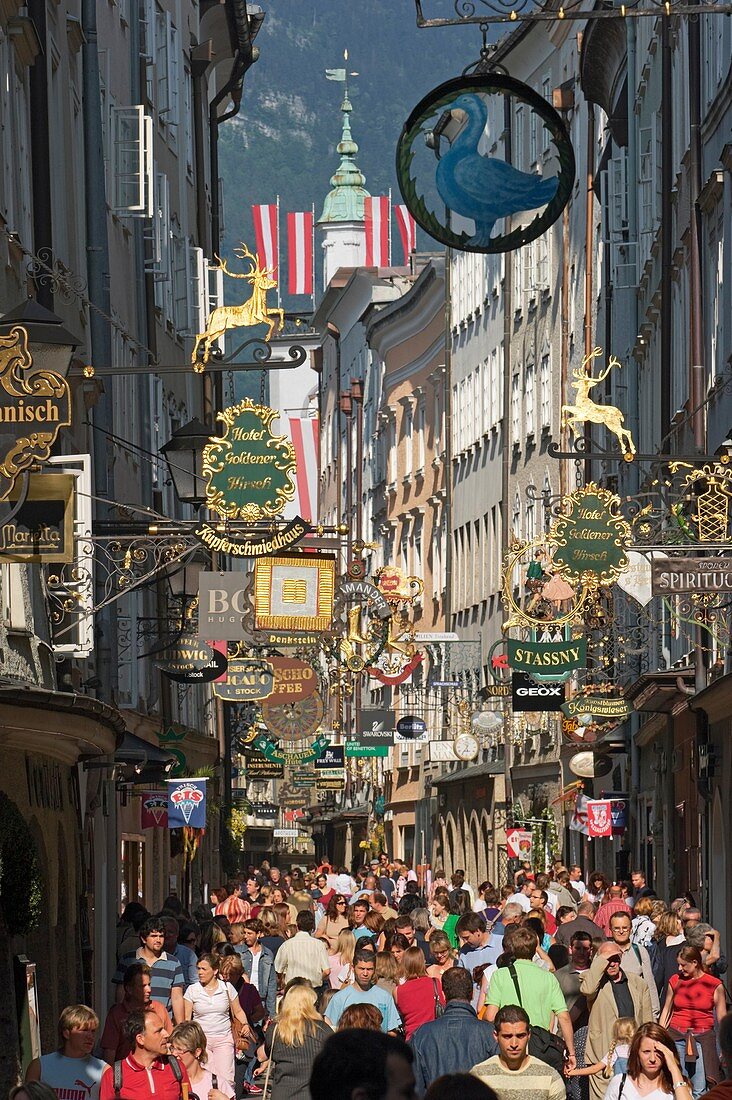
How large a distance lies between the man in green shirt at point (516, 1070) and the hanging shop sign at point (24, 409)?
415 cm

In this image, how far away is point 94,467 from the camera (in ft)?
83.0

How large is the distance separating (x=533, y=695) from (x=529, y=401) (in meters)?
24.8

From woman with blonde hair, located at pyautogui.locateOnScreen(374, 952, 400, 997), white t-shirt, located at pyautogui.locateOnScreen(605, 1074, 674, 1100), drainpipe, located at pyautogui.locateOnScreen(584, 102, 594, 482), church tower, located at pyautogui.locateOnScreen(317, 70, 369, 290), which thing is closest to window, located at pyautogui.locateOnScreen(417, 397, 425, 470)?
drainpipe, located at pyautogui.locateOnScreen(584, 102, 594, 482)

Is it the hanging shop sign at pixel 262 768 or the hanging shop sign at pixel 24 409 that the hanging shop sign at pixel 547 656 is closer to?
the hanging shop sign at pixel 24 409

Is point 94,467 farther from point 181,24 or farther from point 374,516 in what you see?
Answer: point 374,516

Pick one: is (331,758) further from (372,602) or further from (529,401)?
(372,602)

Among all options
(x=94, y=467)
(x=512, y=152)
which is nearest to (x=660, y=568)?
(x=94, y=467)

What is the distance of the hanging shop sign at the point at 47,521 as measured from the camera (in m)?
15.8

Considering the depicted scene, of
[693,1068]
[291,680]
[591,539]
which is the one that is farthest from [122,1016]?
[291,680]

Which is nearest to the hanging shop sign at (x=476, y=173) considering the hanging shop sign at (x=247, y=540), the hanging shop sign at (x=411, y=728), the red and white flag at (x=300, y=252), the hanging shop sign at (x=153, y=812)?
the hanging shop sign at (x=247, y=540)

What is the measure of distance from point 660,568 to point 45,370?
6.91 metres

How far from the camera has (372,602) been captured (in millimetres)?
31703

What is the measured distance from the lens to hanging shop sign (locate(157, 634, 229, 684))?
29141 millimetres

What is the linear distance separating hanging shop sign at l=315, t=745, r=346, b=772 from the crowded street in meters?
1.80
